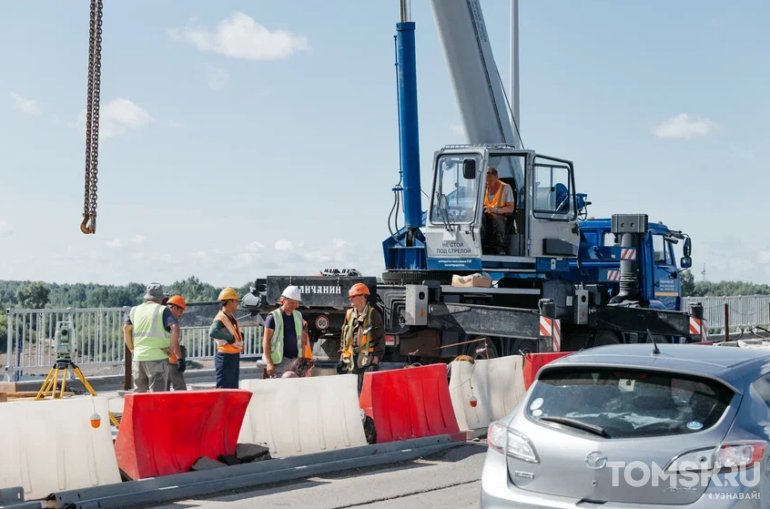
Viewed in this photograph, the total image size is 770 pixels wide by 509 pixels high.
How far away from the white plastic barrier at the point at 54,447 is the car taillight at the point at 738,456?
5.06 metres

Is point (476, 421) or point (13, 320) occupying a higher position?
point (13, 320)

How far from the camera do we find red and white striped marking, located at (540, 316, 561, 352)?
14641 mm

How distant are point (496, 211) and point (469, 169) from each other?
885 millimetres

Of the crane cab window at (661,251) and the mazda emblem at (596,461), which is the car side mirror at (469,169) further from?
the mazda emblem at (596,461)

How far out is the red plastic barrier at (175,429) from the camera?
8.38 meters

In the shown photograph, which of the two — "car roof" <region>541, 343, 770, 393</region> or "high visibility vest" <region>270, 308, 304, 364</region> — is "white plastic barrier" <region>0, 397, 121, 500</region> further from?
"car roof" <region>541, 343, 770, 393</region>

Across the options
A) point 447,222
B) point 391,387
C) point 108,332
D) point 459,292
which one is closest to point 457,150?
point 447,222

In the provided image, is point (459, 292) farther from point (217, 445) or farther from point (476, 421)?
point (217, 445)

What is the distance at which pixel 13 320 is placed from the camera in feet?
57.3

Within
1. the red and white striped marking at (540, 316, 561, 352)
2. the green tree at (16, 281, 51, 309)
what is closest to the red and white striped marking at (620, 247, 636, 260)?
the red and white striped marking at (540, 316, 561, 352)

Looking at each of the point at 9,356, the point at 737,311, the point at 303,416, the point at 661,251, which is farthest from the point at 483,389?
the point at 737,311

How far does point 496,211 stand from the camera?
16141mm

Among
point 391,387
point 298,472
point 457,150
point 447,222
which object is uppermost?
point 457,150

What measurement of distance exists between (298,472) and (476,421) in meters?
3.17
